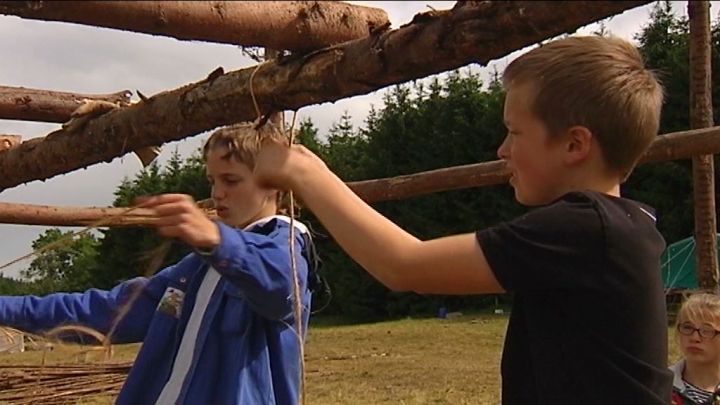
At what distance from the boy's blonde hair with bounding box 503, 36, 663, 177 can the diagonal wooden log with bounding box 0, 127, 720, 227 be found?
1483 mm

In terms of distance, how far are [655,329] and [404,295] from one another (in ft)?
53.3

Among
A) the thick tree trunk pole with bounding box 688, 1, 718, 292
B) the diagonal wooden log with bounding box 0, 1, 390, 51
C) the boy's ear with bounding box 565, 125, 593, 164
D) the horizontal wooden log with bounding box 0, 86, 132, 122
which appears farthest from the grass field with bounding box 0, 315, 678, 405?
the boy's ear with bounding box 565, 125, 593, 164

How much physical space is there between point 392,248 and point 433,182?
2.73 m

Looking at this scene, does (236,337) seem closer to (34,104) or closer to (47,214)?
(34,104)

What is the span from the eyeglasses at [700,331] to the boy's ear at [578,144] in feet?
6.36

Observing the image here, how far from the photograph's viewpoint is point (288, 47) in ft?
5.67

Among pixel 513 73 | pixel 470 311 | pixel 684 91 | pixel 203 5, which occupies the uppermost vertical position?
pixel 684 91

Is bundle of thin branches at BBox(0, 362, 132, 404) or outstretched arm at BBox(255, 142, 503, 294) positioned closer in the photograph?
outstretched arm at BBox(255, 142, 503, 294)

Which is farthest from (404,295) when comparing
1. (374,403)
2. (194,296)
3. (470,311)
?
(194,296)

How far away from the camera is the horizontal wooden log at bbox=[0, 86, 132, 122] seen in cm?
356

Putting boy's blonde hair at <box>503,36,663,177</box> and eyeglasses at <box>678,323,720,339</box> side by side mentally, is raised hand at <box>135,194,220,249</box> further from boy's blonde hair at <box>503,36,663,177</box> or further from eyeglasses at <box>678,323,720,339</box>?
eyeglasses at <box>678,323,720,339</box>

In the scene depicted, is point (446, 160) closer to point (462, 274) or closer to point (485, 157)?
point (485, 157)

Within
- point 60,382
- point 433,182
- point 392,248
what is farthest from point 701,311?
point 60,382

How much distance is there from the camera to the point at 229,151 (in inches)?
87.4
